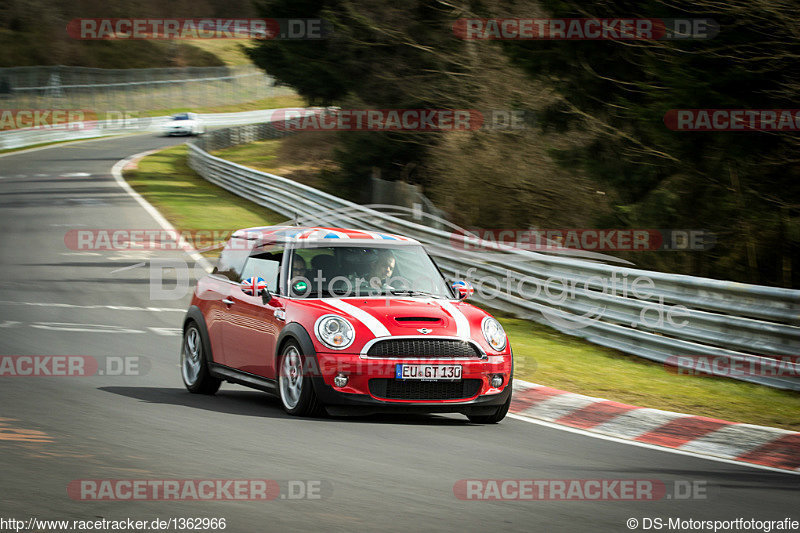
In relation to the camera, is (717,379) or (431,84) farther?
(431,84)

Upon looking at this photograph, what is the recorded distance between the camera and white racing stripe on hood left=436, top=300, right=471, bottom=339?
8.95 m

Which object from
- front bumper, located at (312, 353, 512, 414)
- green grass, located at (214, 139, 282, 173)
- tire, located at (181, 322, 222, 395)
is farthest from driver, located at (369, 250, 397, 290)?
green grass, located at (214, 139, 282, 173)

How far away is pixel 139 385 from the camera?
34.9 feet

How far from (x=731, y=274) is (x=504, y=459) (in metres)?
9.96

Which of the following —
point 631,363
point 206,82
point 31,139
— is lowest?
point 631,363

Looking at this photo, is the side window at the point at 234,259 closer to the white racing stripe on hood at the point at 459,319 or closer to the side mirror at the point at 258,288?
the side mirror at the point at 258,288

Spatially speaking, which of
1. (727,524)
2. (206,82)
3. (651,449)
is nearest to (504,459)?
(651,449)

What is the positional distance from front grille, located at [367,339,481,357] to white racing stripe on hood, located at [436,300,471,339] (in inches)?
3.1

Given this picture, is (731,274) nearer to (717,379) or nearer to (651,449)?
(717,379)

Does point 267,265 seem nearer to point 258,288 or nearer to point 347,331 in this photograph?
point 258,288

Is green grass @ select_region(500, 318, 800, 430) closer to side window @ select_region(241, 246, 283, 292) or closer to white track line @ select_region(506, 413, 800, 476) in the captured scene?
white track line @ select_region(506, 413, 800, 476)

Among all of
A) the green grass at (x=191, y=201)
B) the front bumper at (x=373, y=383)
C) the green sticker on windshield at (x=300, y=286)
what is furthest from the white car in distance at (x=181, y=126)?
the front bumper at (x=373, y=383)

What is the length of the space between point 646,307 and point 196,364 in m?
5.44

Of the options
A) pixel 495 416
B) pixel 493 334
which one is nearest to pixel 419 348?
pixel 493 334
